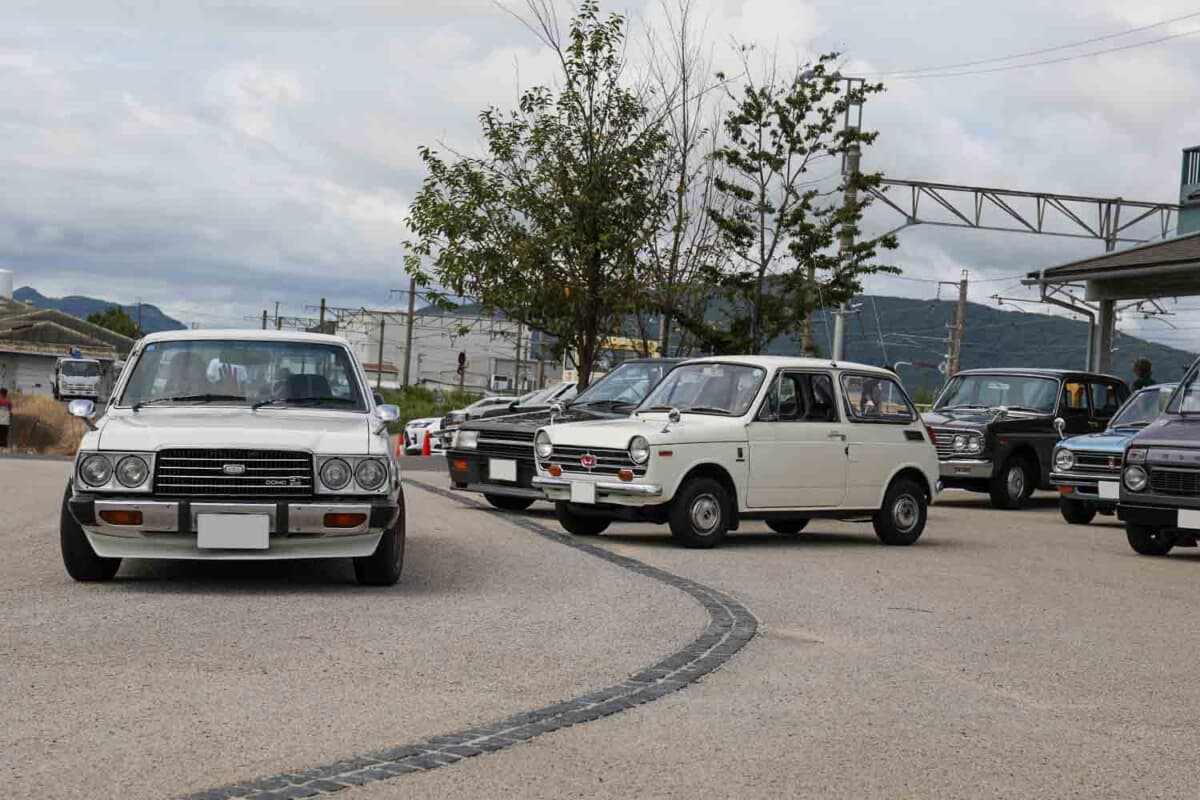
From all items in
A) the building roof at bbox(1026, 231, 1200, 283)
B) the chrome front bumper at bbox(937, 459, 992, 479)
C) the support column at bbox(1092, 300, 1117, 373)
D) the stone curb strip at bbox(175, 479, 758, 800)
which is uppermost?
the building roof at bbox(1026, 231, 1200, 283)

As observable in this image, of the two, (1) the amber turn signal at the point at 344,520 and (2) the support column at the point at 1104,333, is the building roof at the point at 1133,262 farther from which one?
(1) the amber turn signal at the point at 344,520

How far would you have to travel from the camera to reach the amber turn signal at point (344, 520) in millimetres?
9250

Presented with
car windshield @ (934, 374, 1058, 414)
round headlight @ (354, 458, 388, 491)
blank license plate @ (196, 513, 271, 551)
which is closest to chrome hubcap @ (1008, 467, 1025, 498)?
car windshield @ (934, 374, 1058, 414)

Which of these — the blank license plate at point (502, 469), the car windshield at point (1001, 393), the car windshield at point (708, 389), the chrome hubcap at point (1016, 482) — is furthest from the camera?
the car windshield at point (1001, 393)

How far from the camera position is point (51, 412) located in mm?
49969

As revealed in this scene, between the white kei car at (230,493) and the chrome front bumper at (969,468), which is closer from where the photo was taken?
the white kei car at (230,493)

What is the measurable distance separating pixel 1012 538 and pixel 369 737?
39.5ft

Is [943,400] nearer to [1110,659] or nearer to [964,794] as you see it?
[1110,659]

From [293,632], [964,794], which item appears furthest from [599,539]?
[964,794]


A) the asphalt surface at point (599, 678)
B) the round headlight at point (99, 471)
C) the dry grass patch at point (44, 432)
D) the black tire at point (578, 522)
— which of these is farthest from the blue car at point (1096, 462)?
the dry grass patch at point (44, 432)

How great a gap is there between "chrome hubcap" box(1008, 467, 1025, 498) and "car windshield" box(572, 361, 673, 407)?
22.6 ft

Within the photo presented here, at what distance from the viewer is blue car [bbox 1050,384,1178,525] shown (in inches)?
725

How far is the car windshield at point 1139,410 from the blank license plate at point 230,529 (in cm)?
1338

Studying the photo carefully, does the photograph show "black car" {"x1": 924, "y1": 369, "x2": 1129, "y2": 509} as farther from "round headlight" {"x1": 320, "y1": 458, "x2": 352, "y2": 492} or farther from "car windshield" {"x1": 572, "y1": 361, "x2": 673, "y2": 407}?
"round headlight" {"x1": 320, "y1": 458, "x2": 352, "y2": 492}
